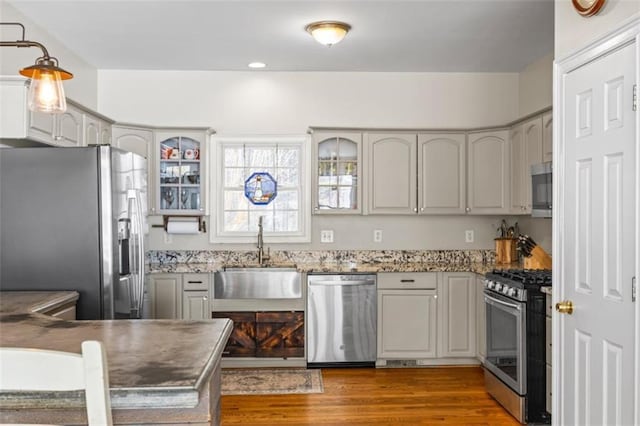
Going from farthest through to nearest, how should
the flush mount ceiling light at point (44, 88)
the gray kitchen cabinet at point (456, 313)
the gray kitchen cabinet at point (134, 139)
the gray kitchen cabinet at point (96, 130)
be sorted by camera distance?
1. the gray kitchen cabinet at point (134, 139)
2. the gray kitchen cabinet at point (456, 313)
3. the gray kitchen cabinet at point (96, 130)
4. the flush mount ceiling light at point (44, 88)

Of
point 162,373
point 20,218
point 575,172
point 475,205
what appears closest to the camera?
point 162,373

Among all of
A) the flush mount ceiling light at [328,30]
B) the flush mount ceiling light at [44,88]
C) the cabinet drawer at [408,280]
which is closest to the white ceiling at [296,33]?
the flush mount ceiling light at [328,30]

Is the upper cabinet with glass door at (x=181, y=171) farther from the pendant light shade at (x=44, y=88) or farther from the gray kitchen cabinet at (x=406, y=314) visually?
the pendant light shade at (x=44, y=88)

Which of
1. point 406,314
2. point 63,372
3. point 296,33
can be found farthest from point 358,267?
point 63,372

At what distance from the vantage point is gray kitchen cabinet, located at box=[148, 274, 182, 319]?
4.84m

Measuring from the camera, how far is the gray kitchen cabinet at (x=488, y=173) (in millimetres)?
5102

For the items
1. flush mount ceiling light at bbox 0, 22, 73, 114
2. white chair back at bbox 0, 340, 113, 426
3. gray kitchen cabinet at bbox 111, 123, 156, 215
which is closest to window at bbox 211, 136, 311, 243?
gray kitchen cabinet at bbox 111, 123, 156, 215

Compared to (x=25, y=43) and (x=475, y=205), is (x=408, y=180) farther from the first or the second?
(x=25, y=43)

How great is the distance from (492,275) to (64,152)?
3059mm

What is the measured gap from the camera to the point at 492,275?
13.3ft

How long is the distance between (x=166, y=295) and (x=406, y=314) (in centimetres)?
212

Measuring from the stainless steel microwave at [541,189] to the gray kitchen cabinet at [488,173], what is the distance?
80cm

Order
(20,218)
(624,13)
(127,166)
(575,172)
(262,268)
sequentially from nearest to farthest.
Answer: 1. (624,13)
2. (575,172)
3. (20,218)
4. (127,166)
5. (262,268)

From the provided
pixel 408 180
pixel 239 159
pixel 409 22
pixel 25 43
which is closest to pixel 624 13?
pixel 409 22
